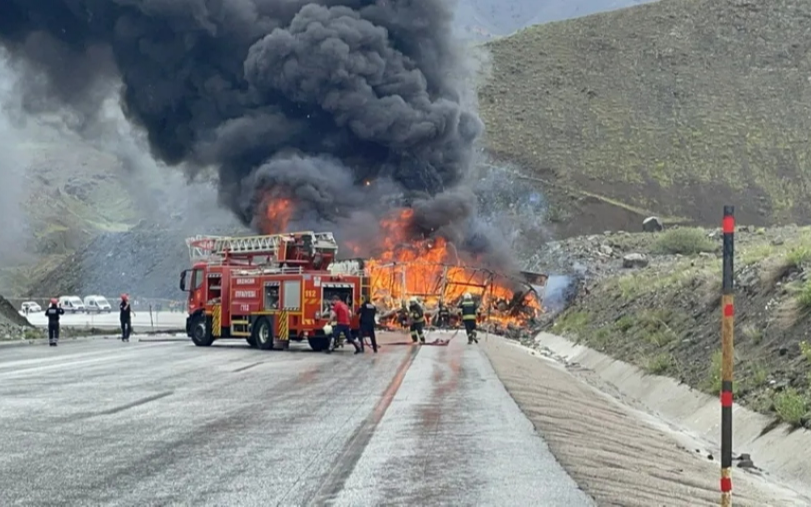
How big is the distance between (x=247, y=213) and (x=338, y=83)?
598cm

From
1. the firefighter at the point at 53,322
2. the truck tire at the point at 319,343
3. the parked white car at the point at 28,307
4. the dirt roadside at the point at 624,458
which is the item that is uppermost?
the parked white car at the point at 28,307

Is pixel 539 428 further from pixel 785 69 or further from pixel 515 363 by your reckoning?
pixel 785 69

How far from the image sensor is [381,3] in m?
42.3

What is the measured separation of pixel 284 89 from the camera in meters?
40.3

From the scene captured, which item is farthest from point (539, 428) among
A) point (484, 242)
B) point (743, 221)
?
point (743, 221)

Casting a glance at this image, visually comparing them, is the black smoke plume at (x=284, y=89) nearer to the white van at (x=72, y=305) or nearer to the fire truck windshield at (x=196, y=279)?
the fire truck windshield at (x=196, y=279)

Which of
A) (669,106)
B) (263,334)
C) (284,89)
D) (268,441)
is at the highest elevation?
(669,106)

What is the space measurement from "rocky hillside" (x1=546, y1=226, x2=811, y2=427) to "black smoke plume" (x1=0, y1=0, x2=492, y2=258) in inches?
398

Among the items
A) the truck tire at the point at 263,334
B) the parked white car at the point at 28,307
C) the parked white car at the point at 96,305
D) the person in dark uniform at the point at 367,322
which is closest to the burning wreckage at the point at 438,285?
the truck tire at the point at 263,334

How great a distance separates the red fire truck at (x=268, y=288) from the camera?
2642 centimetres

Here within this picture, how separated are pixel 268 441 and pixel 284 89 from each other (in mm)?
31399

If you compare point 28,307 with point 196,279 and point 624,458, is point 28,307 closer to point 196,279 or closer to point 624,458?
point 196,279

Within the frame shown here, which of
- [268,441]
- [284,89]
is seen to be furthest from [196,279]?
[268,441]

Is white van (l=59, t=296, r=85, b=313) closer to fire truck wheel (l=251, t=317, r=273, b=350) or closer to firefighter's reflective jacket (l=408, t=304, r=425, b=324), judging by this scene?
fire truck wheel (l=251, t=317, r=273, b=350)
